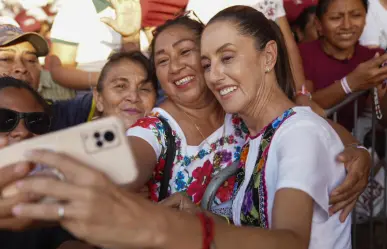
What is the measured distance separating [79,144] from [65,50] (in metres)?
3.19

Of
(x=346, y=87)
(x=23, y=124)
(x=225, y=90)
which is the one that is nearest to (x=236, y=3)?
(x=346, y=87)

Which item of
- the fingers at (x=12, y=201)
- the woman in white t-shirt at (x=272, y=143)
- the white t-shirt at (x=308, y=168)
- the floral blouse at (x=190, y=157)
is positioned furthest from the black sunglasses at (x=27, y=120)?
the fingers at (x=12, y=201)

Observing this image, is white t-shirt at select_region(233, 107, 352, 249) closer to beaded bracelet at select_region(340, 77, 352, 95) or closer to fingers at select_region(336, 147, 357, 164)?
fingers at select_region(336, 147, 357, 164)

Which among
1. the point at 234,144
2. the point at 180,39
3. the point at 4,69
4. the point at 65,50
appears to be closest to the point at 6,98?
the point at 180,39

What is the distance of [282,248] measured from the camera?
1213 mm

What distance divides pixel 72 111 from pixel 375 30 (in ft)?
8.72

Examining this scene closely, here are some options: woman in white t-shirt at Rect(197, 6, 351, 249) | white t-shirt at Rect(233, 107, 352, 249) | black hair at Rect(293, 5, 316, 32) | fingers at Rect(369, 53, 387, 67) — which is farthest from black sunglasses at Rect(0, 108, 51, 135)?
black hair at Rect(293, 5, 316, 32)

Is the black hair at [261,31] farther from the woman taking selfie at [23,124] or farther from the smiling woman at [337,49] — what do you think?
the smiling woman at [337,49]

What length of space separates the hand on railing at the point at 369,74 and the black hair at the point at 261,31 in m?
1.44

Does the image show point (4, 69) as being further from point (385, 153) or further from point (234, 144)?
point (385, 153)

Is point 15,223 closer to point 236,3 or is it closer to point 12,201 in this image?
point 12,201

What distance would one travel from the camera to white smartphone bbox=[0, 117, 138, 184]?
986 millimetres

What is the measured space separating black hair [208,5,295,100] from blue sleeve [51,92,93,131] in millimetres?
1569

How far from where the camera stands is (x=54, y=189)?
35.6 inches
